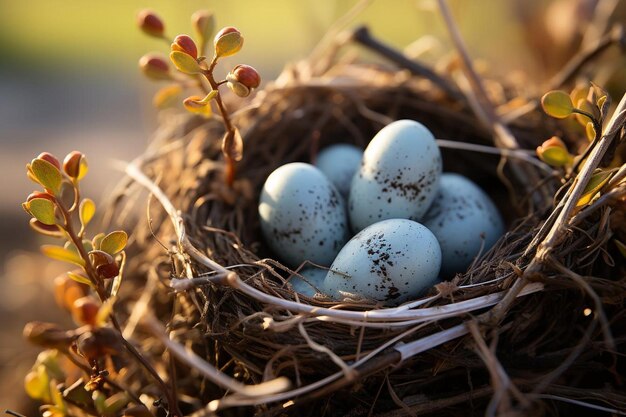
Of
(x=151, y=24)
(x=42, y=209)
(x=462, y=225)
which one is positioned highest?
(x=151, y=24)

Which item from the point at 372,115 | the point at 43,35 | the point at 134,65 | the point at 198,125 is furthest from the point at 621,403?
the point at 43,35

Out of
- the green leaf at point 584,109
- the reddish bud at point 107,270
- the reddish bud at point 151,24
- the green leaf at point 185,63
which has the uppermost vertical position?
the reddish bud at point 151,24

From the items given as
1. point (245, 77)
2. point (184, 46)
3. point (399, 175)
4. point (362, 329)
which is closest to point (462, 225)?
point (399, 175)

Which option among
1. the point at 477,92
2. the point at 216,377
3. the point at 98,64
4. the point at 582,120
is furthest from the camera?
the point at 98,64

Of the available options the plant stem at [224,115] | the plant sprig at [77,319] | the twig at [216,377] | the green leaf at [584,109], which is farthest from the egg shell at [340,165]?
the twig at [216,377]

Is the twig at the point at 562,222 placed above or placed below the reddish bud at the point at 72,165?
below

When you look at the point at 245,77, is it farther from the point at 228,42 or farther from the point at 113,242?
the point at 113,242

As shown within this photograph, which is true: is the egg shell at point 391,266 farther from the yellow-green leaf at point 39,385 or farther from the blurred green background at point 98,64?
the blurred green background at point 98,64
